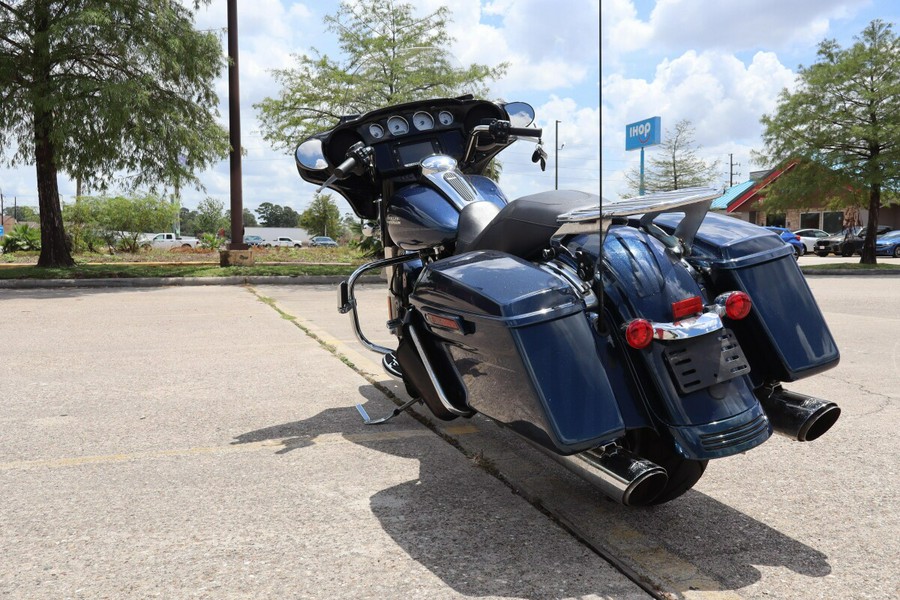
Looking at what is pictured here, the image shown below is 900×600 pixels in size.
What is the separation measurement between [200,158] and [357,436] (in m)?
13.3

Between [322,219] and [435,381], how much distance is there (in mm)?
65906

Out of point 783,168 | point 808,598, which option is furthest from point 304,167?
point 783,168

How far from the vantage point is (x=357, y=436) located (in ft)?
12.7

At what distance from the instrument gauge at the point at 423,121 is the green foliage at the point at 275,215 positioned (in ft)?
391

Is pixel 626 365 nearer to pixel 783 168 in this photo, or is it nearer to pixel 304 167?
pixel 304 167

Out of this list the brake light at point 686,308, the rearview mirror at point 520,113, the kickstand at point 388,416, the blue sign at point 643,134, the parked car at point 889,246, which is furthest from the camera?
the parked car at point 889,246

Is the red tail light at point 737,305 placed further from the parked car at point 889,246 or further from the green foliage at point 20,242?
the parked car at point 889,246

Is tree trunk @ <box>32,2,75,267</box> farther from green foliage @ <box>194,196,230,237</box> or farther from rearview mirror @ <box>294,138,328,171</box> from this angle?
green foliage @ <box>194,196,230,237</box>

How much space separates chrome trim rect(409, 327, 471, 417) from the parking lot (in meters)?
0.34

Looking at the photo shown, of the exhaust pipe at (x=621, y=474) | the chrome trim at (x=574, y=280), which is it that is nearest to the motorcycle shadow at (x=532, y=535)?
the exhaust pipe at (x=621, y=474)

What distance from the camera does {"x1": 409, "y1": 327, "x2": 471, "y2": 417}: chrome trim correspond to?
9.85 ft

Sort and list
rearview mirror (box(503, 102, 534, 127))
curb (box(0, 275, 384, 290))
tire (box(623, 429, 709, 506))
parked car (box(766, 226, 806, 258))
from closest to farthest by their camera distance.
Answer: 1. tire (box(623, 429, 709, 506))
2. parked car (box(766, 226, 806, 258))
3. rearview mirror (box(503, 102, 534, 127))
4. curb (box(0, 275, 384, 290))

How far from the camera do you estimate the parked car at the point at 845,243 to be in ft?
103

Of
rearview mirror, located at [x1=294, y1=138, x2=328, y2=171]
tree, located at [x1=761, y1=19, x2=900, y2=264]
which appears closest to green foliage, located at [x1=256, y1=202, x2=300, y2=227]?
tree, located at [x1=761, y1=19, x2=900, y2=264]
